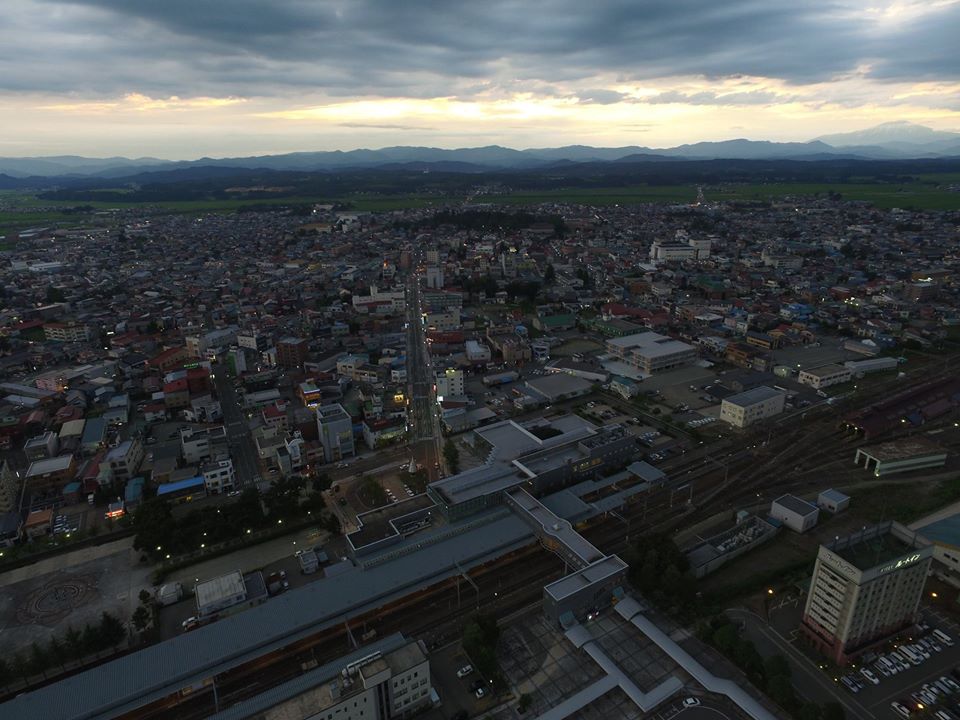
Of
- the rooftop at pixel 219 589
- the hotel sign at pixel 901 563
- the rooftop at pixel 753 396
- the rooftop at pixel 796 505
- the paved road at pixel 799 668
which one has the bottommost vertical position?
the paved road at pixel 799 668

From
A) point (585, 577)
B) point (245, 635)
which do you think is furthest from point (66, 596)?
point (585, 577)

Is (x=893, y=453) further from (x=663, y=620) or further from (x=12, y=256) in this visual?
(x=12, y=256)

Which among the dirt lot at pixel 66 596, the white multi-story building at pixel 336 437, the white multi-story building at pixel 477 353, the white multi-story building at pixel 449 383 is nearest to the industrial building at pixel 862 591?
the white multi-story building at pixel 336 437

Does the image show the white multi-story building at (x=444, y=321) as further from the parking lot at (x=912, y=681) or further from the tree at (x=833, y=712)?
the tree at (x=833, y=712)

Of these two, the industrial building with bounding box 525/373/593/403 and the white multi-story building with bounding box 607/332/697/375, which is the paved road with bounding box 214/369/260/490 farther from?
the white multi-story building with bounding box 607/332/697/375

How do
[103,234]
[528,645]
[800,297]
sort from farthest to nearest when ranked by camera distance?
[103,234]
[800,297]
[528,645]

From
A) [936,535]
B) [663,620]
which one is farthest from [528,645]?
[936,535]
